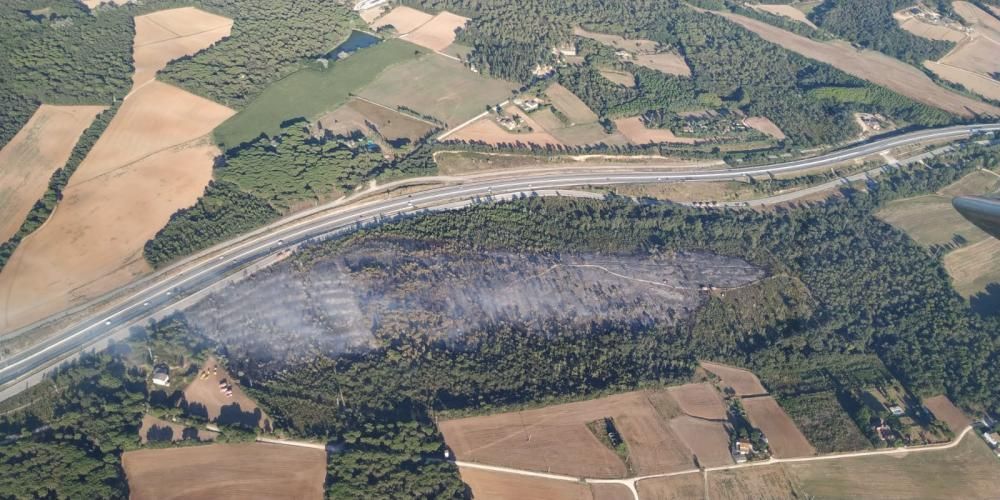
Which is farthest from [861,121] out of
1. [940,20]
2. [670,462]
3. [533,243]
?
[670,462]

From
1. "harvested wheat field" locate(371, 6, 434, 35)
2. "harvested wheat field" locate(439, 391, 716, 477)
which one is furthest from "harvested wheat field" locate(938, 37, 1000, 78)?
"harvested wheat field" locate(439, 391, 716, 477)

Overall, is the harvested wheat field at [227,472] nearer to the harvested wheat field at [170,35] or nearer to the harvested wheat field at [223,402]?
the harvested wheat field at [223,402]

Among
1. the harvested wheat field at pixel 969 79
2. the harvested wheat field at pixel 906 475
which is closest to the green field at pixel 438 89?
the harvested wheat field at pixel 906 475

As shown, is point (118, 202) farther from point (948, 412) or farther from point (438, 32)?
point (948, 412)

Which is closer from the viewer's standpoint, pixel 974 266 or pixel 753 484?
pixel 753 484

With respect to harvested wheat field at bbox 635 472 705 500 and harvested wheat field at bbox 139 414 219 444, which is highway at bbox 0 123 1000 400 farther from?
harvested wheat field at bbox 635 472 705 500

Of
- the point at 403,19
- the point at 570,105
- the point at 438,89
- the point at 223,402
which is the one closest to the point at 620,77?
the point at 570,105

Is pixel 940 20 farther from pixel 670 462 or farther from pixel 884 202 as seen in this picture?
pixel 670 462
